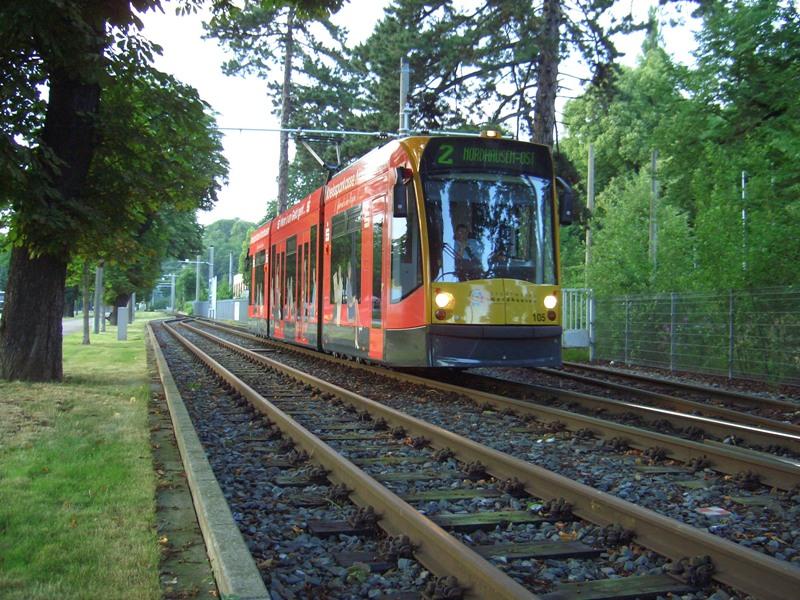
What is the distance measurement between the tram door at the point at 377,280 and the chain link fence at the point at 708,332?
6698 mm

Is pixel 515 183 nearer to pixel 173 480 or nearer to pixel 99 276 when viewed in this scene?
pixel 173 480

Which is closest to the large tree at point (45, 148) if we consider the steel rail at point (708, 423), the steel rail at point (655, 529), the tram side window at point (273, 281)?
the steel rail at point (655, 529)

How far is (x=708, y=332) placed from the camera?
15242 millimetres

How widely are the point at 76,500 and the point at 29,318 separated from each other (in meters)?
7.88

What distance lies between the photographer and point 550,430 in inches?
325

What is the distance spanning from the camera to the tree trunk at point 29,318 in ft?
40.1

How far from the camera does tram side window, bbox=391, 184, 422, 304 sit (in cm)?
1065

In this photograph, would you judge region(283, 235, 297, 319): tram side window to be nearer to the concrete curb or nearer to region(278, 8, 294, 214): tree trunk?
the concrete curb

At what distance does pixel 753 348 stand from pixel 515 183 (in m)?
5.93

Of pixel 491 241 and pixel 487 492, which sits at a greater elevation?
pixel 491 241

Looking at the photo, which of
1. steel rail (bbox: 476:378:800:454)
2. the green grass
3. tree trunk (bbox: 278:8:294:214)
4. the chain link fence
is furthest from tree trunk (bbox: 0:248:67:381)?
tree trunk (bbox: 278:8:294:214)

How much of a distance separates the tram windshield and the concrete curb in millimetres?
4876

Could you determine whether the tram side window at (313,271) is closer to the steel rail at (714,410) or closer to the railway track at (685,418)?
the railway track at (685,418)

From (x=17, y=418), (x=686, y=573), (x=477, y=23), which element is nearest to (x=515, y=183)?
(x=17, y=418)
